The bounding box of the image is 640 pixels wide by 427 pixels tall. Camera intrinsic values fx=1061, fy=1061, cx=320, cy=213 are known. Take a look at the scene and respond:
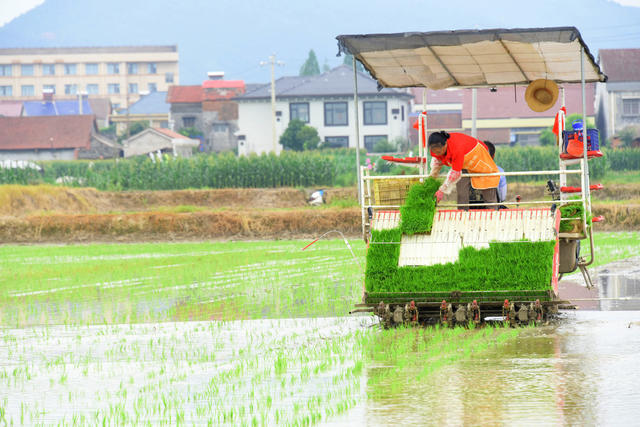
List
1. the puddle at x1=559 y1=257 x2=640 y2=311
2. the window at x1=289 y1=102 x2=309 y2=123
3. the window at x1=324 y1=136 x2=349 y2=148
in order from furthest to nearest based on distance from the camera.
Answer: the window at x1=289 y1=102 x2=309 y2=123, the window at x1=324 y1=136 x2=349 y2=148, the puddle at x1=559 y1=257 x2=640 y2=311

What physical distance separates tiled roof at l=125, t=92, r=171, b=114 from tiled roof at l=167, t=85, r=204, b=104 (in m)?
15.8

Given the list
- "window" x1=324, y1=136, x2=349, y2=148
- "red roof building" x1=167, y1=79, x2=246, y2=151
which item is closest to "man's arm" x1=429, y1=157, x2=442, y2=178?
"window" x1=324, y1=136, x2=349, y2=148

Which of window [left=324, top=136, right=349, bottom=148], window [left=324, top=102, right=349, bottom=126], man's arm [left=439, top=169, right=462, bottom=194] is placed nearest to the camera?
man's arm [left=439, top=169, right=462, bottom=194]

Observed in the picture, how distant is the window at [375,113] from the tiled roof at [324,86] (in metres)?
0.93

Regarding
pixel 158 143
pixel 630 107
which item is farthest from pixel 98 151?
pixel 630 107

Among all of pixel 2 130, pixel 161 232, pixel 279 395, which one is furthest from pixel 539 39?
pixel 2 130

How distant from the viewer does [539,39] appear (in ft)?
37.8

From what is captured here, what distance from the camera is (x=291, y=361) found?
1001 centimetres

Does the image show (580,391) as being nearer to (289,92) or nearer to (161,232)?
(161,232)

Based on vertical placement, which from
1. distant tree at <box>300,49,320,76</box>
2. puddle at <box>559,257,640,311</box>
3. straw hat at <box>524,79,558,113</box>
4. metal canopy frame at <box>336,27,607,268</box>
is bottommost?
puddle at <box>559,257,640,311</box>

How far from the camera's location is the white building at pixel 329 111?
248 feet

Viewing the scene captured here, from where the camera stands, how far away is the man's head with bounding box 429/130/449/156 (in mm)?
12195

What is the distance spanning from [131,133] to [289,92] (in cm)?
2803

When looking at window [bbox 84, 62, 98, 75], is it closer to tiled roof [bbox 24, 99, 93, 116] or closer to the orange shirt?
tiled roof [bbox 24, 99, 93, 116]
